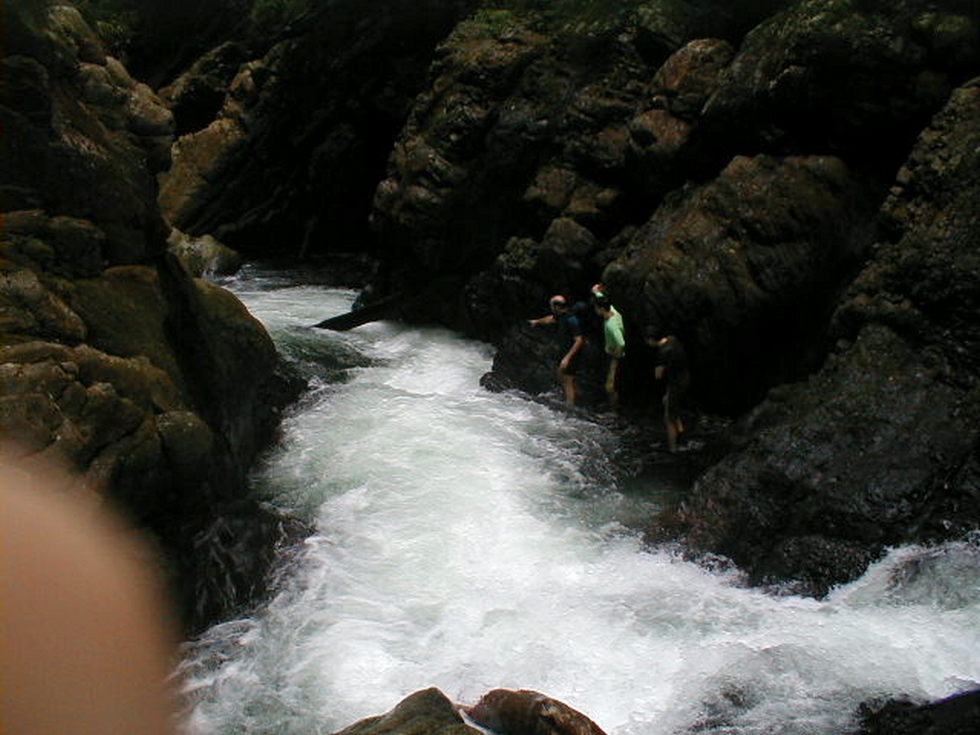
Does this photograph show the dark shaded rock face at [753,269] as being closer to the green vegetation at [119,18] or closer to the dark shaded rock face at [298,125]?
the dark shaded rock face at [298,125]

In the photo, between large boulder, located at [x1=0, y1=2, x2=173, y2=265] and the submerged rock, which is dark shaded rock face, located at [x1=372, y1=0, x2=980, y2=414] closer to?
large boulder, located at [x1=0, y1=2, x2=173, y2=265]

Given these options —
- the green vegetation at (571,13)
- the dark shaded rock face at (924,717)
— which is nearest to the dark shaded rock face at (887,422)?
the dark shaded rock face at (924,717)

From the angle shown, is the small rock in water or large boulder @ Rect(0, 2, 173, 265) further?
large boulder @ Rect(0, 2, 173, 265)

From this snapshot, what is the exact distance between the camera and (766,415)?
10.3 meters

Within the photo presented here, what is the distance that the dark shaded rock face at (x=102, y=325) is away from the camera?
7492mm

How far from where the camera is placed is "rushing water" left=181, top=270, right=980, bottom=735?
6.97 metres

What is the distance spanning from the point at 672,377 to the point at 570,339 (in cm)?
253

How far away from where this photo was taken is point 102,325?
8.52 m

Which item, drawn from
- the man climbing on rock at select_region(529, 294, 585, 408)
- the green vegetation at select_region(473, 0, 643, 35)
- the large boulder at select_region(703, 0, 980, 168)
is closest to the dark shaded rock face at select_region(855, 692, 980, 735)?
the large boulder at select_region(703, 0, 980, 168)

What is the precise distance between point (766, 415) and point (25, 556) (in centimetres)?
A: 771

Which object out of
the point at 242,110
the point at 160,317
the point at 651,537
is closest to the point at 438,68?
the point at 242,110

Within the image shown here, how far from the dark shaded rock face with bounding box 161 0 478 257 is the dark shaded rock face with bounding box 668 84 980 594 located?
45.0ft

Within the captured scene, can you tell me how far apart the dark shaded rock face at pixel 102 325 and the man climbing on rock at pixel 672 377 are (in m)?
5.21

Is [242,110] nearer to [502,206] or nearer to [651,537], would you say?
[502,206]
